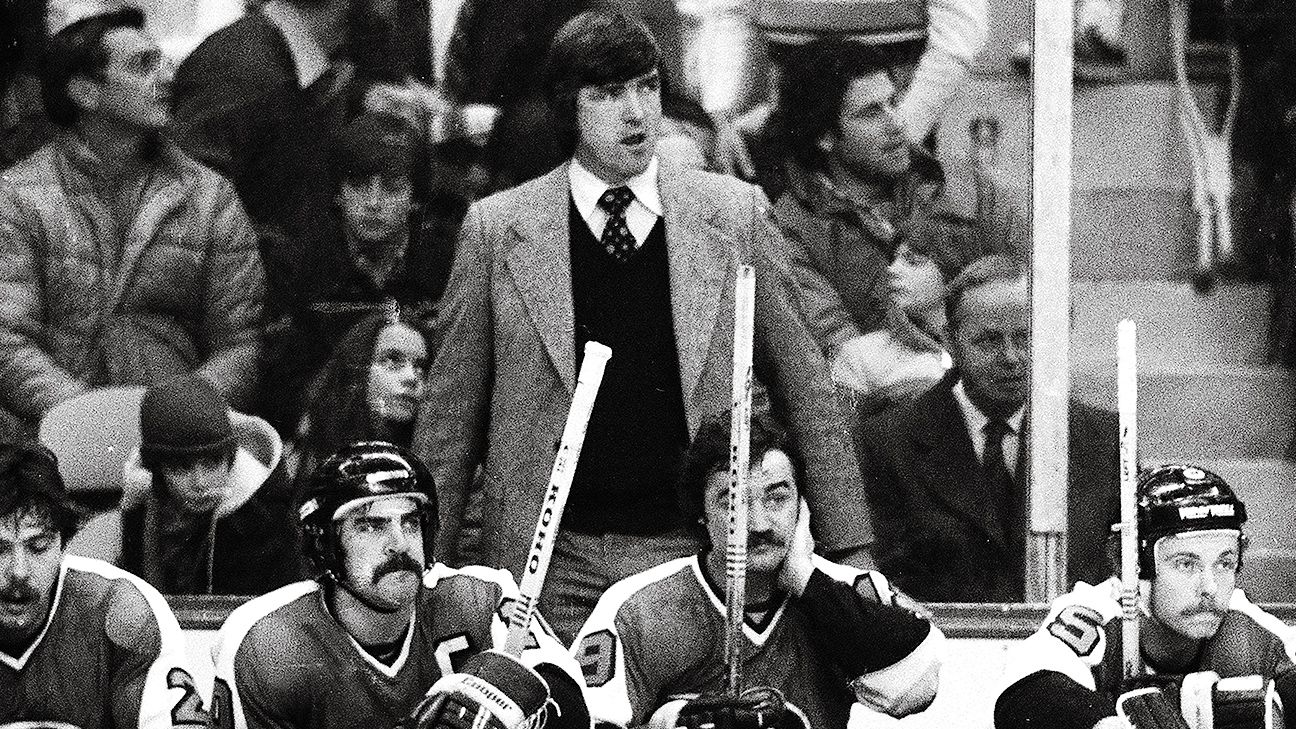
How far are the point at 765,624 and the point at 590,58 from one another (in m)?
1.81

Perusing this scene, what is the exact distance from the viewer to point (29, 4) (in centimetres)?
708

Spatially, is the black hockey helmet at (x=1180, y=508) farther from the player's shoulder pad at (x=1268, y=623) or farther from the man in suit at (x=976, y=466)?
the man in suit at (x=976, y=466)

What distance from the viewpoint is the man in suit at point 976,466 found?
6992mm

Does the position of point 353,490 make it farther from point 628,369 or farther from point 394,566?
point 628,369

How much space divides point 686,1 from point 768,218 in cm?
57

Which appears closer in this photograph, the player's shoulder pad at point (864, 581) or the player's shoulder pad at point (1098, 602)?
the player's shoulder pad at point (1098, 602)

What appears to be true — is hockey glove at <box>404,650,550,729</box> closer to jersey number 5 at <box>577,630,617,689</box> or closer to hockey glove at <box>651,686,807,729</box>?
hockey glove at <box>651,686,807,729</box>

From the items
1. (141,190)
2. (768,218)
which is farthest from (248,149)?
(768,218)

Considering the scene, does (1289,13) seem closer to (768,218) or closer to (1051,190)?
(1051,190)

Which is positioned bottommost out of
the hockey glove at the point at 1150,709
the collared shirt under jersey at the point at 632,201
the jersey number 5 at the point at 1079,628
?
the hockey glove at the point at 1150,709

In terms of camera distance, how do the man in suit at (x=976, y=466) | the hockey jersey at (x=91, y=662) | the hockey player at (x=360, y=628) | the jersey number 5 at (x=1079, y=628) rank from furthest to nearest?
the man in suit at (x=976, y=466) → the hockey jersey at (x=91, y=662) → the jersey number 5 at (x=1079, y=628) → the hockey player at (x=360, y=628)

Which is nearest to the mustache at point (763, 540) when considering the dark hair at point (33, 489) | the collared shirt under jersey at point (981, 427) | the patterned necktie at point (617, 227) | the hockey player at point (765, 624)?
the hockey player at point (765, 624)

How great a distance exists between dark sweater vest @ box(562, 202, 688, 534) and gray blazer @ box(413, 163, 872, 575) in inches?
1.5

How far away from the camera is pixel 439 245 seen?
23.1 ft
